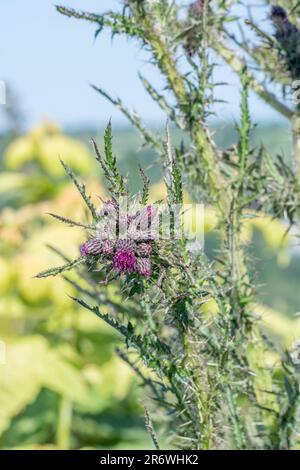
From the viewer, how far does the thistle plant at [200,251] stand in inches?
31.7

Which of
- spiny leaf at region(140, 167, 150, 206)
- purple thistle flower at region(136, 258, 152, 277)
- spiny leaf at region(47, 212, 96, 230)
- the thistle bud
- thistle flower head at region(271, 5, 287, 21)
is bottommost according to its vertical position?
purple thistle flower at region(136, 258, 152, 277)

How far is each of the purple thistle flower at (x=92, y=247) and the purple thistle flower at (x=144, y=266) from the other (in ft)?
0.13

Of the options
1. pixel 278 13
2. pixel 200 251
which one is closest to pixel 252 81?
pixel 278 13

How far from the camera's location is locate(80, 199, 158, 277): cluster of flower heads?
79 centimetres

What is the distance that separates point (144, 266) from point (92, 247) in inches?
2.1

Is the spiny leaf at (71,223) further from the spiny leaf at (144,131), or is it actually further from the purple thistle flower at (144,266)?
the spiny leaf at (144,131)

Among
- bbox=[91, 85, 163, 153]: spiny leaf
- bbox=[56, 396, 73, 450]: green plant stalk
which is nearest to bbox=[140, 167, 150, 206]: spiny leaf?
bbox=[91, 85, 163, 153]: spiny leaf

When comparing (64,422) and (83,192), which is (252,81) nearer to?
(83,192)

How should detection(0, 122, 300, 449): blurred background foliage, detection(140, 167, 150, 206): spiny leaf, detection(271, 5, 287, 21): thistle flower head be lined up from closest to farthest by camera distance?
1. detection(140, 167, 150, 206): spiny leaf
2. detection(271, 5, 287, 21): thistle flower head
3. detection(0, 122, 300, 449): blurred background foliage

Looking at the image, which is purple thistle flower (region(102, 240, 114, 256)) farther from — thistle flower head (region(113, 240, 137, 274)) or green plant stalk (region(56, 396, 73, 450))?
green plant stalk (region(56, 396, 73, 450))

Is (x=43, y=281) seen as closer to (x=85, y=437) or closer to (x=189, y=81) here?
(x=85, y=437)

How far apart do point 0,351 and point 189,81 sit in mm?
1291

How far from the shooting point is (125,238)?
2.61 feet
